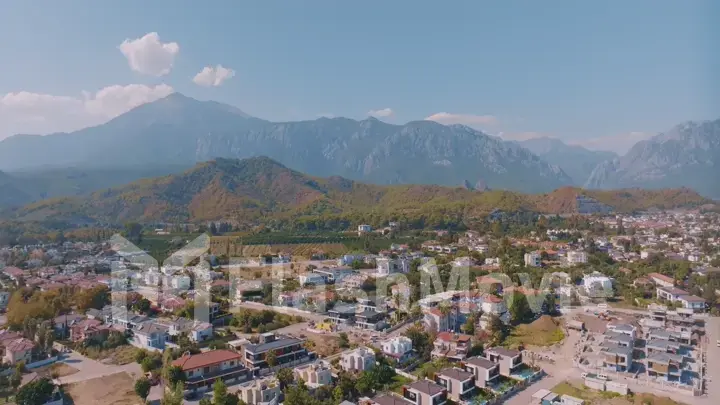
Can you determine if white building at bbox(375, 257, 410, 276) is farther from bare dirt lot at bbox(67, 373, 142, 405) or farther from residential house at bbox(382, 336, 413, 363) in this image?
bare dirt lot at bbox(67, 373, 142, 405)

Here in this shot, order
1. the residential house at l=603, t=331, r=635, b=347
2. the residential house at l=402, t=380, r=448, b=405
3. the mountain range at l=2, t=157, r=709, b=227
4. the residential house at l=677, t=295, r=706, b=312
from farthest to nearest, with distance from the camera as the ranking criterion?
the mountain range at l=2, t=157, r=709, b=227 < the residential house at l=677, t=295, r=706, b=312 < the residential house at l=603, t=331, r=635, b=347 < the residential house at l=402, t=380, r=448, b=405

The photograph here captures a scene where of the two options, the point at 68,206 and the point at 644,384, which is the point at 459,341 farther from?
the point at 68,206

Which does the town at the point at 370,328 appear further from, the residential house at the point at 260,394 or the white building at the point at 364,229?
the white building at the point at 364,229

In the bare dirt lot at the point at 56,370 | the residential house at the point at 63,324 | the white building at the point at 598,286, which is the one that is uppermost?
the white building at the point at 598,286

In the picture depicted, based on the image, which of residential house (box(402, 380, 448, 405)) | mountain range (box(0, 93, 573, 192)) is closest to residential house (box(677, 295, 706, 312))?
residential house (box(402, 380, 448, 405))

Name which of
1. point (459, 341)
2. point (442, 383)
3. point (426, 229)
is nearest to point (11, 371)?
point (442, 383)

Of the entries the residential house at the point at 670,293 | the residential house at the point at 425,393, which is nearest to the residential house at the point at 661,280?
the residential house at the point at 670,293
